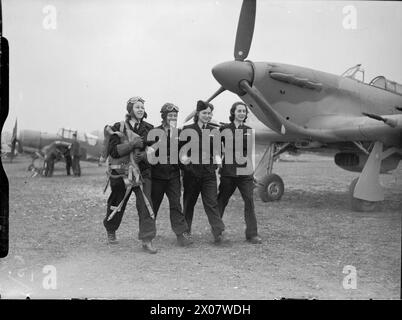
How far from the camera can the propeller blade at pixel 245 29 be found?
227 inches

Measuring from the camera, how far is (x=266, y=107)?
6.13 metres

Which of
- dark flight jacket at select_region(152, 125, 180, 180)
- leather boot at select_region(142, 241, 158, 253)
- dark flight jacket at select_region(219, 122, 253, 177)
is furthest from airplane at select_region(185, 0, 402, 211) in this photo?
leather boot at select_region(142, 241, 158, 253)

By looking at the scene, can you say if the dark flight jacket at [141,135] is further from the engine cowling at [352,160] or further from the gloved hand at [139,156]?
the engine cowling at [352,160]

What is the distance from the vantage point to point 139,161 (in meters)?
4.05

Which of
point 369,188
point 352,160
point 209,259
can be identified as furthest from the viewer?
point 352,160

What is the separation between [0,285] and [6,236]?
0.36 m

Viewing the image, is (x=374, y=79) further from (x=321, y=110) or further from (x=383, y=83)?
(x=321, y=110)

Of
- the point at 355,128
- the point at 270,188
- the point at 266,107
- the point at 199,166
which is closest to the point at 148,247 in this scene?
the point at 199,166

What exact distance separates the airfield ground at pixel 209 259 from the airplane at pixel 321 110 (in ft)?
3.62

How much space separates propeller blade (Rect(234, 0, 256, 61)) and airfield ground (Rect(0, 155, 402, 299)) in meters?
2.25

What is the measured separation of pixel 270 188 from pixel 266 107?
1.65 metres
